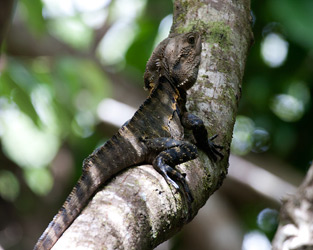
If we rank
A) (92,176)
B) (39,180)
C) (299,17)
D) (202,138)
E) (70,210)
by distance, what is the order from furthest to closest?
(39,180) → (299,17) → (202,138) → (92,176) → (70,210)

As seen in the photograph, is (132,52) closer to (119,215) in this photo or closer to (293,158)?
(293,158)

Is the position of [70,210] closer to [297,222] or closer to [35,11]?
[297,222]

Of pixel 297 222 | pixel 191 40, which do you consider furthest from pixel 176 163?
pixel 297 222

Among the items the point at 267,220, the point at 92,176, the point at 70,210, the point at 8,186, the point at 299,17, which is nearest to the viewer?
the point at 70,210

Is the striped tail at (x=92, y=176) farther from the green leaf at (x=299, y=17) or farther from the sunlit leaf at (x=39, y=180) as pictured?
the sunlit leaf at (x=39, y=180)

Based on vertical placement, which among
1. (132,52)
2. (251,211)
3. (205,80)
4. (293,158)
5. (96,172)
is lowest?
(251,211)

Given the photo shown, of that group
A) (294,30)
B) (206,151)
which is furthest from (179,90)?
(294,30)
